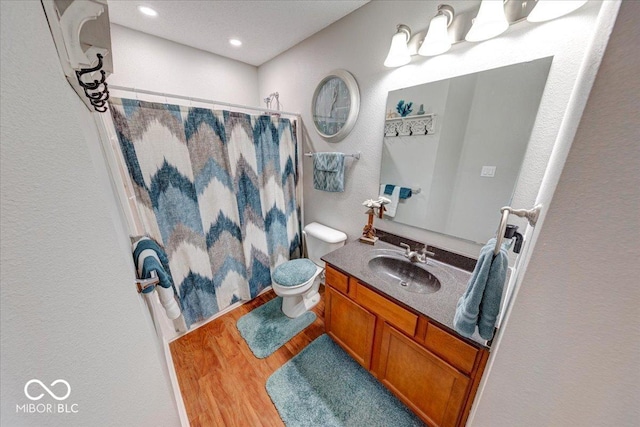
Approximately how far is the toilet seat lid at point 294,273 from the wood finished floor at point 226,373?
0.42 meters

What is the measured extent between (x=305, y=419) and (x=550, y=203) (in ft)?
4.84

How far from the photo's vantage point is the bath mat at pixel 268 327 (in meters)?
1.55

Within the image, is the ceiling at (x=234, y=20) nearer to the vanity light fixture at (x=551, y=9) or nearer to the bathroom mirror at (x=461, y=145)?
the bathroom mirror at (x=461, y=145)

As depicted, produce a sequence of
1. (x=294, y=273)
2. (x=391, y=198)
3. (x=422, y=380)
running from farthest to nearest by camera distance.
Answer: (x=294, y=273)
(x=391, y=198)
(x=422, y=380)

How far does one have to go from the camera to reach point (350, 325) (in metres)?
1.32

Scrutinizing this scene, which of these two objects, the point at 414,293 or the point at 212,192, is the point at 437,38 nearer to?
the point at 414,293

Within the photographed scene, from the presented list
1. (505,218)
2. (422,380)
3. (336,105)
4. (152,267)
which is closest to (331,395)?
(422,380)

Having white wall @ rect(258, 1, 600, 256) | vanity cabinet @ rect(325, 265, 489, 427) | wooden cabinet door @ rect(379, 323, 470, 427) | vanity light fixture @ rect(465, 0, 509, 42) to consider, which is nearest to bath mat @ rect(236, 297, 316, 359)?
vanity cabinet @ rect(325, 265, 489, 427)

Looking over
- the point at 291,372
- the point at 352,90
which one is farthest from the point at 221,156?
the point at 291,372

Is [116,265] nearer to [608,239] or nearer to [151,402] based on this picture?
[151,402]

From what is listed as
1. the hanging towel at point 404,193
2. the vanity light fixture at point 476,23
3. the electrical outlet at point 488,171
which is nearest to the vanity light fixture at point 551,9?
the vanity light fixture at point 476,23

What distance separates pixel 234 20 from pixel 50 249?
1.81 meters

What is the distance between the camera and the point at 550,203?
457 mm

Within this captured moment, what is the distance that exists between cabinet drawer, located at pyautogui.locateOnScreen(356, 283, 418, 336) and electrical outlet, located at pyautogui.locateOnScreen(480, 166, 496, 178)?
798 mm
